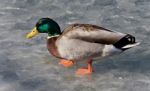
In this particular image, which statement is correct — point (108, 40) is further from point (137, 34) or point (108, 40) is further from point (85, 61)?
point (137, 34)

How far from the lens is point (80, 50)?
214 inches

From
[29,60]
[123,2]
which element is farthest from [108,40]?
[123,2]

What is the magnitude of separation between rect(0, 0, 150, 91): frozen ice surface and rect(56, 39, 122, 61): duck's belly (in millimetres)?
289

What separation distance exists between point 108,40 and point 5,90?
55.3 inches

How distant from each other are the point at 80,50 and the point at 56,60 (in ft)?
2.42

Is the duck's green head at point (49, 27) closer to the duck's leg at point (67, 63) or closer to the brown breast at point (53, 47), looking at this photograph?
the brown breast at point (53, 47)

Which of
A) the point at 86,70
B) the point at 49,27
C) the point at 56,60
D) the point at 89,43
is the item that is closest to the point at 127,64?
the point at 86,70

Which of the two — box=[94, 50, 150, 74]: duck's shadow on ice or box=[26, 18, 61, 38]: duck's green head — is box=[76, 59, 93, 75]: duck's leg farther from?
box=[26, 18, 61, 38]: duck's green head

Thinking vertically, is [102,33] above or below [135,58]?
above

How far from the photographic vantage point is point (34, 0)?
8.12 meters

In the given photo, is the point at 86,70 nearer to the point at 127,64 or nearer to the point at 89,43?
the point at 89,43

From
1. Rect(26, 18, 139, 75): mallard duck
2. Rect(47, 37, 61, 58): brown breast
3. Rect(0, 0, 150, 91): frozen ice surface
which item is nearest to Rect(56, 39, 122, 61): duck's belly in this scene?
Rect(26, 18, 139, 75): mallard duck

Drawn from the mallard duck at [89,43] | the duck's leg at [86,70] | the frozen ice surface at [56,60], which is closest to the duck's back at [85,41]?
the mallard duck at [89,43]

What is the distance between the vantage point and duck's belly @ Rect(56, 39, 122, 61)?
5.39 m
